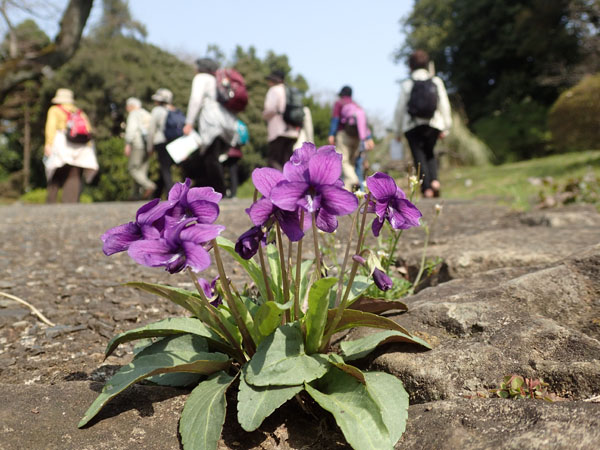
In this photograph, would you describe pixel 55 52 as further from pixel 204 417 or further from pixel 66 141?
pixel 204 417

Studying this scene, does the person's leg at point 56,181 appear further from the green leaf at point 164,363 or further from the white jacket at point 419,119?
A: the green leaf at point 164,363

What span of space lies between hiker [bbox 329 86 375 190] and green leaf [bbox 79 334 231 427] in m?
7.77

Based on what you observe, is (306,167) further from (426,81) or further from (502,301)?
(426,81)

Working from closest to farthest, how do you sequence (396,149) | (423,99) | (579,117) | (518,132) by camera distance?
(423,99), (396,149), (579,117), (518,132)

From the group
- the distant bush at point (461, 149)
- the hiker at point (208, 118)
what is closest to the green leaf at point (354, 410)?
the hiker at point (208, 118)

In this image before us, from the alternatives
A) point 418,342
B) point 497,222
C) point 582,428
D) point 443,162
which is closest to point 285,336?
point 418,342

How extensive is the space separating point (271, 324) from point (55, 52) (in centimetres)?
1703

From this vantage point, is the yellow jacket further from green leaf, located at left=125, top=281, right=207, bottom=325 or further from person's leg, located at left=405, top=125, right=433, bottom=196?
green leaf, located at left=125, top=281, right=207, bottom=325

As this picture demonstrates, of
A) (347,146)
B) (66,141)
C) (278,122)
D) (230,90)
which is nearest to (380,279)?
(230,90)

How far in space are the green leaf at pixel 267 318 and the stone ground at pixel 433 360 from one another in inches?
11.0

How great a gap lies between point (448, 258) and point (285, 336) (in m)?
1.75

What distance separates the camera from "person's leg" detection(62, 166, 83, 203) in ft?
32.6

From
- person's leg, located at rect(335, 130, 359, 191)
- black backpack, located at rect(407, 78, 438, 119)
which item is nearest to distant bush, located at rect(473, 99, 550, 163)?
person's leg, located at rect(335, 130, 359, 191)

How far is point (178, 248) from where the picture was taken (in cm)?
149
